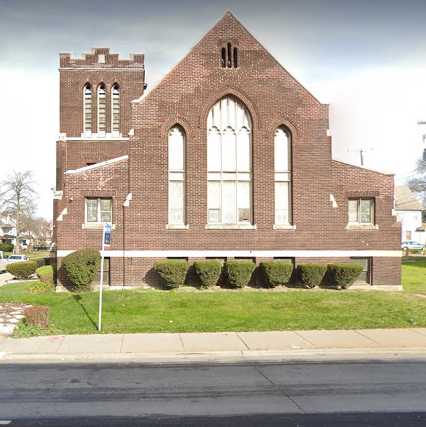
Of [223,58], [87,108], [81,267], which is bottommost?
[81,267]

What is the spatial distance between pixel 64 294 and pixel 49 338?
26.5 ft

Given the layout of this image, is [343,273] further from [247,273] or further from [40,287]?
[40,287]

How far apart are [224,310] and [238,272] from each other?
4118mm

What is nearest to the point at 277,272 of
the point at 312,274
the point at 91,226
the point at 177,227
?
the point at 312,274

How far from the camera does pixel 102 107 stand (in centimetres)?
3269

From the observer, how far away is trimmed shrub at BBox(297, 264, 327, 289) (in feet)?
76.3

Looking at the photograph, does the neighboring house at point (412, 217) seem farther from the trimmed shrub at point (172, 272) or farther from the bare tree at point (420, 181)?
the trimmed shrub at point (172, 272)

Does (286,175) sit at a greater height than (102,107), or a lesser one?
lesser

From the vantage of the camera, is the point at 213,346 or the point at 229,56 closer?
the point at 213,346

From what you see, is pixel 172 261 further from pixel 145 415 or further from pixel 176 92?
pixel 145 415

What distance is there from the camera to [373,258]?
24.4m

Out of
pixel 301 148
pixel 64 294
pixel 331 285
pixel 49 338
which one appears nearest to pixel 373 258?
pixel 331 285

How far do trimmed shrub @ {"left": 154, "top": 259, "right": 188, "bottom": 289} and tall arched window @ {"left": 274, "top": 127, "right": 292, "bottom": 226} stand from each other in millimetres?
4862

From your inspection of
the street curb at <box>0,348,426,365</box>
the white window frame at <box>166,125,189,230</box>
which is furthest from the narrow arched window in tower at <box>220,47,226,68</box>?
the street curb at <box>0,348,426,365</box>
